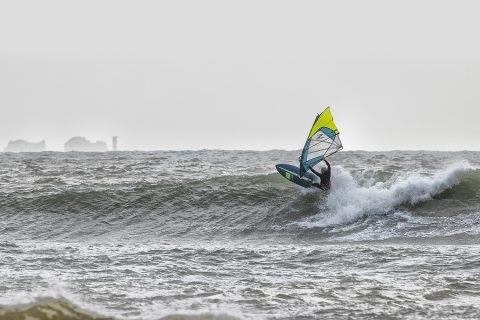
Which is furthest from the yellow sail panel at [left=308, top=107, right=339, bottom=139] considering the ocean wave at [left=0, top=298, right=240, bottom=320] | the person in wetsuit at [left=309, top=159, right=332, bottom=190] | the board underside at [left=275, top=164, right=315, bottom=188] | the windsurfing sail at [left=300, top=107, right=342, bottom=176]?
the ocean wave at [left=0, top=298, right=240, bottom=320]

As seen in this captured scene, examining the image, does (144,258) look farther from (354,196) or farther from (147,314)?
(354,196)

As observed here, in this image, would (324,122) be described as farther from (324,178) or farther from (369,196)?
(369,196)

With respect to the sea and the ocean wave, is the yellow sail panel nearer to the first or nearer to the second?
the sea

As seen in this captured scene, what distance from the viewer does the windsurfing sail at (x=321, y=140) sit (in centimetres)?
1555

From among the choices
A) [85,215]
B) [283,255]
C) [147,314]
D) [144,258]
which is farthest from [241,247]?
[85,215]

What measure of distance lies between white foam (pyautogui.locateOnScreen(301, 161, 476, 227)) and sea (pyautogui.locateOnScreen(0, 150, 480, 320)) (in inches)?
1.6

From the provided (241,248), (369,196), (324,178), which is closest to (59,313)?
(241,248)

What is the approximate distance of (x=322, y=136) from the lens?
15.7 metres

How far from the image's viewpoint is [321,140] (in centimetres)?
1573

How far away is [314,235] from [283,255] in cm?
301

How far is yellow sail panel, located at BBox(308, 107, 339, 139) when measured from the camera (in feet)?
50.8

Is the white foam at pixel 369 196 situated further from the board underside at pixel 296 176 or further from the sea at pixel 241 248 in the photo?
the board underside at pixel 296 176

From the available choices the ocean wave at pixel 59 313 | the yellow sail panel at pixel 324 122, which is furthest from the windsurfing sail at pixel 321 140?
the ocean wave at pixel 59 313

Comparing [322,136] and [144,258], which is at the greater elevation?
[322,136]
